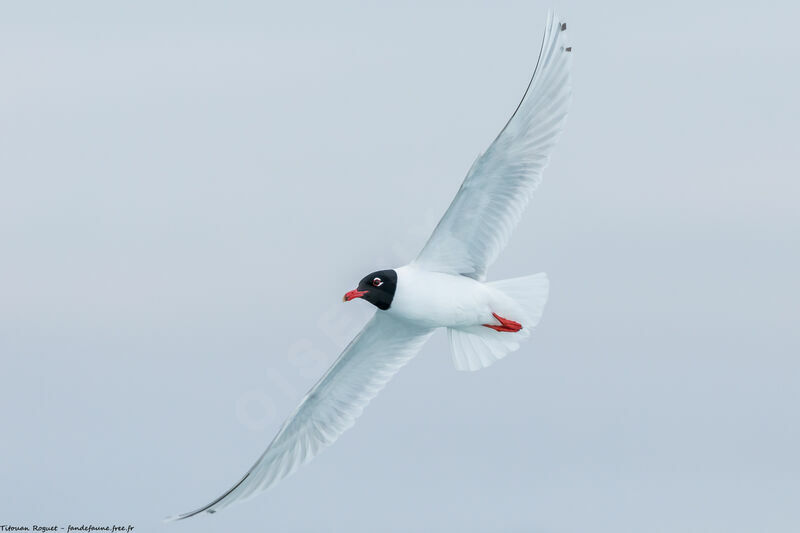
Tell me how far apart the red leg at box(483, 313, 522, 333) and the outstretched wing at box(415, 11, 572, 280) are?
620mm

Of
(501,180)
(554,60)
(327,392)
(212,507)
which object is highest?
(554,60)

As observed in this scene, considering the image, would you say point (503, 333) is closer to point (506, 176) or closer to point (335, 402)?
point (506, 176)

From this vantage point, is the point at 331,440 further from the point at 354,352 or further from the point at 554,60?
the point at 554,60

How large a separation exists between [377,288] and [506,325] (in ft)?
6.33

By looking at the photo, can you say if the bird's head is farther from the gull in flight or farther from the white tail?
the white tail

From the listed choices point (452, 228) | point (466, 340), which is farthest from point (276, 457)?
point (452, 228)

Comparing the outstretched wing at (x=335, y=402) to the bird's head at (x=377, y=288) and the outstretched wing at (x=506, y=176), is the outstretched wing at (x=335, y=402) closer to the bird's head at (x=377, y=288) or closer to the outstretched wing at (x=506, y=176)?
the bird's head at (x=377, y=288)

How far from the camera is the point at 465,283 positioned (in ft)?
55.7

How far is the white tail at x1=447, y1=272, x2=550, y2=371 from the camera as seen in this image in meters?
17.2

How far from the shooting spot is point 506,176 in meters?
16.7

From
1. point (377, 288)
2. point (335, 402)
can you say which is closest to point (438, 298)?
point (377, 288)

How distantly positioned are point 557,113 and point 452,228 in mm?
2016

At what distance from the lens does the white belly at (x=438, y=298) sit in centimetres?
1673

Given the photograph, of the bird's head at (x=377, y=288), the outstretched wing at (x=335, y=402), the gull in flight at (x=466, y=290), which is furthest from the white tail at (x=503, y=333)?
the bird's head at (x=377, y=288)
